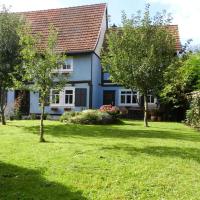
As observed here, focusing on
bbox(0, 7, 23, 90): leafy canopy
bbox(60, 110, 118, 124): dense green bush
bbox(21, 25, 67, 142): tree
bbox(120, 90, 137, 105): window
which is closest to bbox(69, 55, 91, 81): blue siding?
bbox(120, 90, 137, 105): window

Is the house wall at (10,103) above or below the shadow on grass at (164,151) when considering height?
above

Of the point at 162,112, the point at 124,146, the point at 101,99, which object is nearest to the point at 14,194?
the point at 124,146

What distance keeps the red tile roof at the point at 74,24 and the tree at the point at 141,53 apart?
31.5ft

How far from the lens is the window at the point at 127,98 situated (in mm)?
35469

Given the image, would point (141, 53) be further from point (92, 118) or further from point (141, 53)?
point (92, 118)

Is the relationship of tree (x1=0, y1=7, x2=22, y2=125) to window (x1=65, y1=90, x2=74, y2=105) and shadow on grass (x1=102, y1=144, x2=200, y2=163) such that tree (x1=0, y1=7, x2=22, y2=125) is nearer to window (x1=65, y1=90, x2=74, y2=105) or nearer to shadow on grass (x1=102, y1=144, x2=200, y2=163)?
shadow on grass (x1=102, y1=144, x2=200, y2=163)

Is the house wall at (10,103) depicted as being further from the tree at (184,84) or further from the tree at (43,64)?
the tree at (43,64)

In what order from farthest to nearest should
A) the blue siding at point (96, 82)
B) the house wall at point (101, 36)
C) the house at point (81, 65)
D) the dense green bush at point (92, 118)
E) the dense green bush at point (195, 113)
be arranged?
the house wall at point (101, 36) → the blue siding at point (96, 82) → the house at point (81, 65) → the dense green bush at point (92, 118) → the dense green bush at point (195, 113)

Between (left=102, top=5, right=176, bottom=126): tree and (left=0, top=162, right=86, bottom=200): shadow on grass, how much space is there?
1351cm

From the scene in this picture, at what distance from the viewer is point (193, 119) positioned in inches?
941

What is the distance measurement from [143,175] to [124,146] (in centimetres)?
448

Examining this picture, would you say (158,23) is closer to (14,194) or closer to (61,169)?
(61,169)

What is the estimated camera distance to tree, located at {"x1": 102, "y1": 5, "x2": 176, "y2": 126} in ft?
75.4

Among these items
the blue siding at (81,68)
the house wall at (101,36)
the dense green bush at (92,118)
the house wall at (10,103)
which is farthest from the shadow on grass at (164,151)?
the house wall at (101,36)
